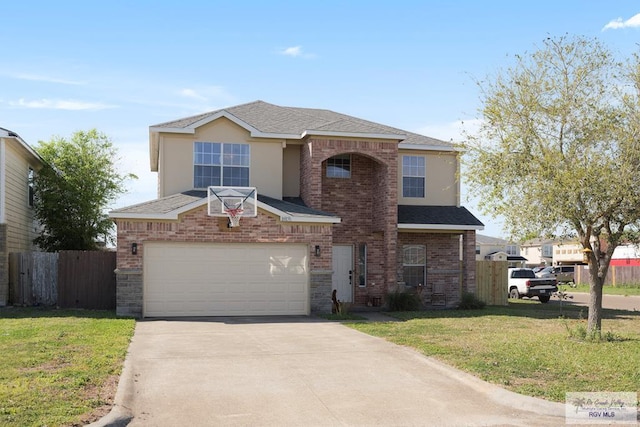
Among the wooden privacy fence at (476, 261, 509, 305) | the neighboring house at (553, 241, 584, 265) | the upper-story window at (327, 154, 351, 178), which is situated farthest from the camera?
the neighboring house at (553, 241, 584, 265)

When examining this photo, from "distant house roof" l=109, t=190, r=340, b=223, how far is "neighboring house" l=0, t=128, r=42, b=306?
541 centimetres

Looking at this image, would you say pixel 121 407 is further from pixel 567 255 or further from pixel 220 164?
pixel 567 255

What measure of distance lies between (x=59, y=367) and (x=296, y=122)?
566 inches

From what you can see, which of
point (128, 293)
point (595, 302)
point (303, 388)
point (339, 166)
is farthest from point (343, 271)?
point (303, 388)

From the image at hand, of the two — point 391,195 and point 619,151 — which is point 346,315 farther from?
point 619,151

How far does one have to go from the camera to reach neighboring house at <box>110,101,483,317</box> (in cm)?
1861

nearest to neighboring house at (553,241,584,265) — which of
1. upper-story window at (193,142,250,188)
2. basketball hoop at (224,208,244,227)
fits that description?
upper-story window at (193,142,250,188)

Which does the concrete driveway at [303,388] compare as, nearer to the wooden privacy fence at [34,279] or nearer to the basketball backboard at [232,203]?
the basketball backboard at [232,203]

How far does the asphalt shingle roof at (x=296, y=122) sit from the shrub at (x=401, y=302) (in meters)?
5.22


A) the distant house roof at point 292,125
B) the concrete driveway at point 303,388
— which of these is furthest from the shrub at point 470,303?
the concrete driveway at point 303,388

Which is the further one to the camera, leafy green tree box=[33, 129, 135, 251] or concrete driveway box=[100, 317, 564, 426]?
leafy green tree box=[33, 129, 135, 251]

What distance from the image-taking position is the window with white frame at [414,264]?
23.3 metres

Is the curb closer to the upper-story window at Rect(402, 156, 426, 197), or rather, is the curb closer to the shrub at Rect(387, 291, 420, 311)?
the shrub at Rect(387, 291, 420, 311)

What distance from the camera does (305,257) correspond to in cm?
1961
